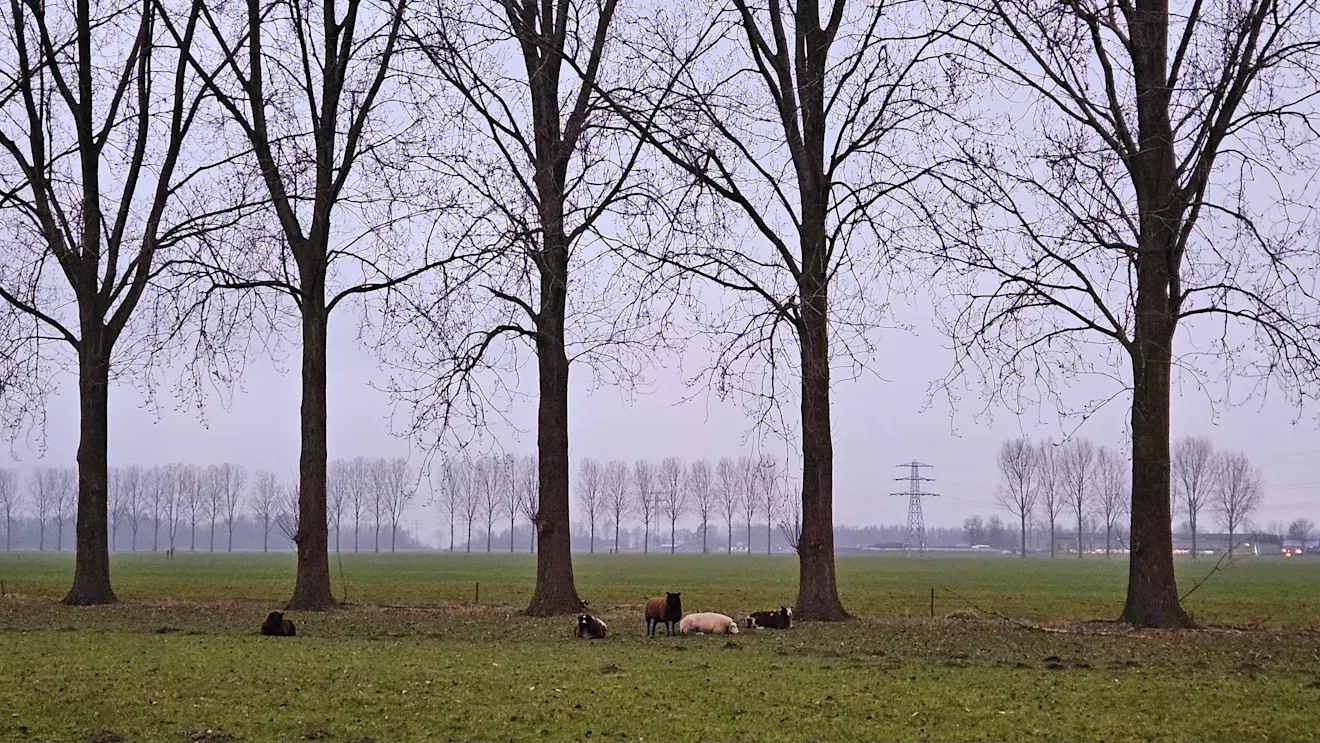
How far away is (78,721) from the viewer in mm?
9984

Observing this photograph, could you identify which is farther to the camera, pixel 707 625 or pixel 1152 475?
pixel 1152 475

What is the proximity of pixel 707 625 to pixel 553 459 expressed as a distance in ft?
18.1

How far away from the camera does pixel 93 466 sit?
25.0 meters

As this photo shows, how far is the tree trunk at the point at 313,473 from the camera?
22781 millimetres

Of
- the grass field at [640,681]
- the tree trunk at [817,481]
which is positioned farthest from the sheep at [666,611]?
the tree trunk at [817,481]

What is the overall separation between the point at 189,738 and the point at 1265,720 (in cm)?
866

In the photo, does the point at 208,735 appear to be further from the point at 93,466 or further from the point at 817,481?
the point at 93,466

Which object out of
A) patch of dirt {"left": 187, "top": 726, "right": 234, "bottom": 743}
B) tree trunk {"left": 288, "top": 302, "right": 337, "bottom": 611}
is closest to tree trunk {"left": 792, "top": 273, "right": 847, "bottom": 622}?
tree trunk {"left": 288, "top": 302, "right": 337, "bottom": 611}

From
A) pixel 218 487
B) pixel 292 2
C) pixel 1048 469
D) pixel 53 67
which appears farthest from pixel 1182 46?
pixel 218 487

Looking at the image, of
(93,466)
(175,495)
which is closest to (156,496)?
(175,495)

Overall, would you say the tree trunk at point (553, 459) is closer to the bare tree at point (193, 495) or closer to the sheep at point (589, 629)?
the sheep at point (589, 629)

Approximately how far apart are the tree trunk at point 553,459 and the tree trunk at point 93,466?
31.4 ft

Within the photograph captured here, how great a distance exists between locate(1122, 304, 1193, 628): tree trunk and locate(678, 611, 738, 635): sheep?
642cm

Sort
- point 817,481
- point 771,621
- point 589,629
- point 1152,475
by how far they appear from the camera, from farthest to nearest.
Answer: point 817,481, point 1152,475, point 771,621, point 589,629
